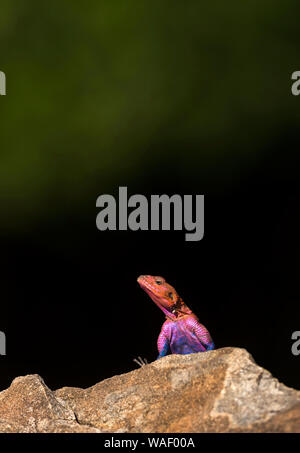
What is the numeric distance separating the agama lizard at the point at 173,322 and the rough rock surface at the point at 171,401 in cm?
39

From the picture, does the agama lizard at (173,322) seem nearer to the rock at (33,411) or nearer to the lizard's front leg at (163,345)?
the lizard's front leg at (163,345)

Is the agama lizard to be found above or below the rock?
above

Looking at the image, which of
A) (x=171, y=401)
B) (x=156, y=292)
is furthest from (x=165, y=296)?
(x=171, y=401)

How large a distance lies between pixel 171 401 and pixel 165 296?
0.68 metres

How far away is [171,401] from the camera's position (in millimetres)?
1985

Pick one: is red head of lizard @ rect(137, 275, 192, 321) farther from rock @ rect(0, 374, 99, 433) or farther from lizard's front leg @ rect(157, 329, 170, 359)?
rock @ rect(0, 374, 99, 433)

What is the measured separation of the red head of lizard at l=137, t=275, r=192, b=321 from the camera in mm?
2613

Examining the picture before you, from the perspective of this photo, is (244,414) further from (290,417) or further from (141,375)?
(141,375)

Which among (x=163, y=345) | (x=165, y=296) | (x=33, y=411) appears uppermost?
(x=165, y=296)

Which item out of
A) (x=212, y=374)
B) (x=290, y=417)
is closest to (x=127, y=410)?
(x=212, y=374)

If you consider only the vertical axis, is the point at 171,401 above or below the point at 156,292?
below

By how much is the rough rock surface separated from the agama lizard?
393 millimetres

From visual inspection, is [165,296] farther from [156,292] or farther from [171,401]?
[171,401]

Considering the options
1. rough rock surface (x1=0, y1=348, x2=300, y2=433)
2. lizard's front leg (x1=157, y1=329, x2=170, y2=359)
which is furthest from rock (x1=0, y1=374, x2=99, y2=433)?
lizard's front leg (x1=157, y1=329, x2=170, y2=359)
